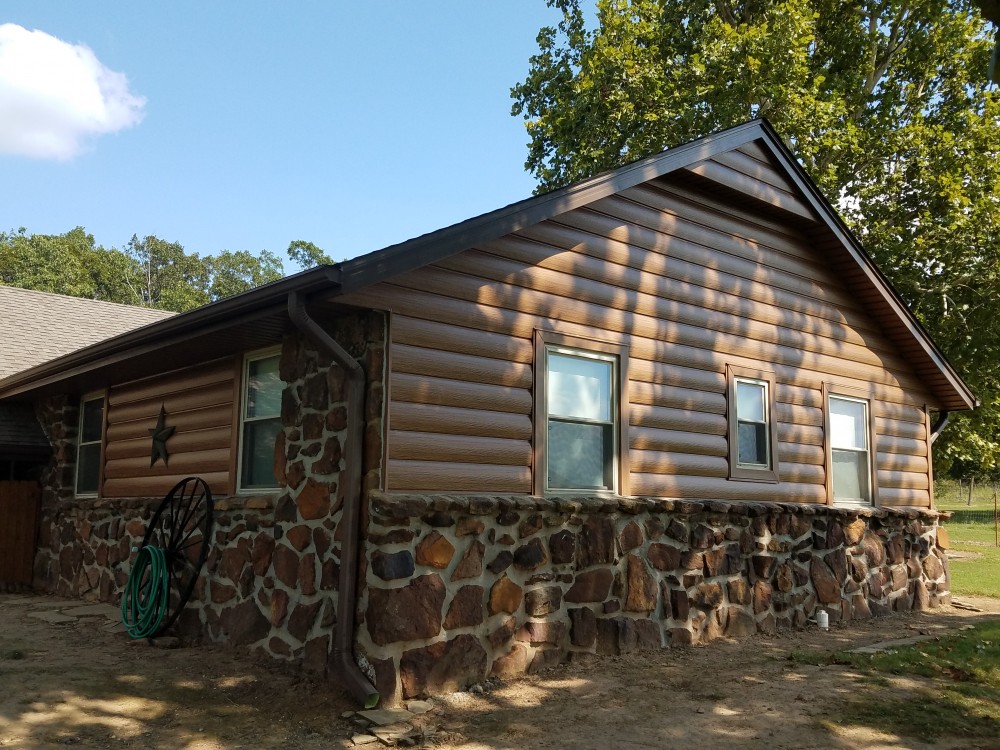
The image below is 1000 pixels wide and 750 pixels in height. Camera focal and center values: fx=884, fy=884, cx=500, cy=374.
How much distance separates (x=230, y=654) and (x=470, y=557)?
7.91 ft

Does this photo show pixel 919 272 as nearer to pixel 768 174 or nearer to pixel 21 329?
pixel 768 174

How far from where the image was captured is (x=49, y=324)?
16234mm

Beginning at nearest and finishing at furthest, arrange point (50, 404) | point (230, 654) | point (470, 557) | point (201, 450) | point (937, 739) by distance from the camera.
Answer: point (937, 739) → point (470, 557) → point (230, 654) → point (201, 450) → point (50, 404)

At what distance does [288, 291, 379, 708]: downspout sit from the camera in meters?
6.20

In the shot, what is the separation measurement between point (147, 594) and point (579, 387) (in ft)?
15.5

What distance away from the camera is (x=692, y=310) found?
30.5 feet

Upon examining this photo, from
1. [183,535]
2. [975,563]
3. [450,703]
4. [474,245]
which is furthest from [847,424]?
[975,563]

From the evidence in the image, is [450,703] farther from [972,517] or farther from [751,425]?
[972,517]

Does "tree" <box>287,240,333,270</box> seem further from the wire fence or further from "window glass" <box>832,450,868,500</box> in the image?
"window glass" <box>832,450,868,500</box>

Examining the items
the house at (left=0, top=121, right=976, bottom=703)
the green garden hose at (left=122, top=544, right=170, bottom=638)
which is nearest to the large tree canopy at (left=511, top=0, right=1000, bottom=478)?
the house at (left=0, top=121, right=976, bottom=703)

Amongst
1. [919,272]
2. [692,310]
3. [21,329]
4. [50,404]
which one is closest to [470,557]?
[692,310]

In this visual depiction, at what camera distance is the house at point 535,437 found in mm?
6598

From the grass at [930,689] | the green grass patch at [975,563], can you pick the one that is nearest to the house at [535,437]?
the grass at [930,689]

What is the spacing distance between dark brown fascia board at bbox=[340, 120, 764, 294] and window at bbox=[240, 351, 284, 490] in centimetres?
216
